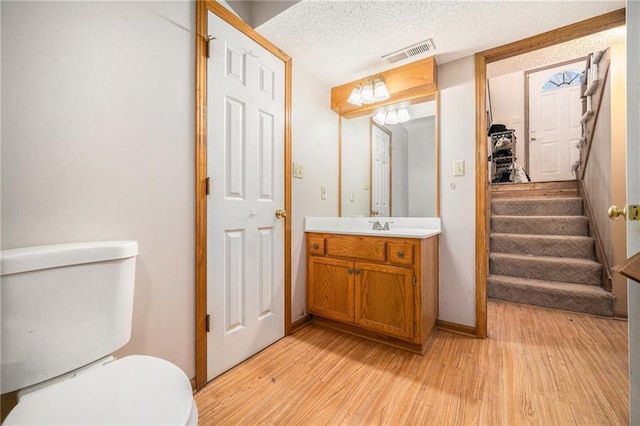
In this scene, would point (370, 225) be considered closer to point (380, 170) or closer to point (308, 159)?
point (380, 170)

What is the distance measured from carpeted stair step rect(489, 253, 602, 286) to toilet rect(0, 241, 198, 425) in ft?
10.1

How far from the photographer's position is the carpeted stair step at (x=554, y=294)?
2.15 m

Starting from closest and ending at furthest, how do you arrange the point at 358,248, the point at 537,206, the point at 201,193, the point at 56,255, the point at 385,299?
the point at 56,255 < the point at 201,193 < the point at 385,299 < the point at 358,248 < the point at 537,206

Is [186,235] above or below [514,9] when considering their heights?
below

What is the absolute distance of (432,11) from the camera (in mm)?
1483

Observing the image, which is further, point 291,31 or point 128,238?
point 291,31

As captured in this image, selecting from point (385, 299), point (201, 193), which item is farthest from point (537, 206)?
point (201, 193)

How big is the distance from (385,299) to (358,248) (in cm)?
37

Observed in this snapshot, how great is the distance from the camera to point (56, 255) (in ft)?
2.56

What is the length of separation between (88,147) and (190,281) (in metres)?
0.71

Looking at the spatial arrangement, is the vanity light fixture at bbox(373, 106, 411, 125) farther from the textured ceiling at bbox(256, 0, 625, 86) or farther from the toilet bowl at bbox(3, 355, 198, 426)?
the toilet bowl at bbox(3, 355, 198, 426)

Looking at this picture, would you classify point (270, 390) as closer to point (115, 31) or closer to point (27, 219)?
point (27, 219)

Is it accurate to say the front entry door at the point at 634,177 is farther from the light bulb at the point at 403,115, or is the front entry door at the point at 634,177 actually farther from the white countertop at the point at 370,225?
the light bulb at the point at 403,115

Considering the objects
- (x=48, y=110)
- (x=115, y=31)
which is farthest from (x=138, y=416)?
(x=115, y=31)
